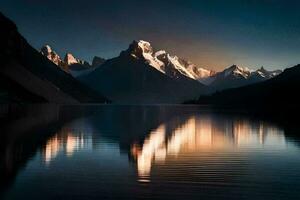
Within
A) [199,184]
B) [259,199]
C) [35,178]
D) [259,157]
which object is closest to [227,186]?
[199,184]

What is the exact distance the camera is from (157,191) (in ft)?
105

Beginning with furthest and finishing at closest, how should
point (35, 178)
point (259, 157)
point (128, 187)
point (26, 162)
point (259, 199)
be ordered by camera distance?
point (259, 157) → point (26, 162) → point (35, 178) → point (128, 187) → point (259, 199)

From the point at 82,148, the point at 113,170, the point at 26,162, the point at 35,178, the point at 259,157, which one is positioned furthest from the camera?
the point at 82,148

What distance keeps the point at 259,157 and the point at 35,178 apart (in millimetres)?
28523

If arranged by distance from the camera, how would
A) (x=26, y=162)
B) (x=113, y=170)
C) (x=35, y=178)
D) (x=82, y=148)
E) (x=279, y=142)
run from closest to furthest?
(x=35, y=178) → (x=113, y=170) → (x=26, y=162) → (x=82, y=148) → (x=279, y=142)

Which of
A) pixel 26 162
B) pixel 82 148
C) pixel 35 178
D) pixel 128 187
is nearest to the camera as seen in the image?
pixel 128 187

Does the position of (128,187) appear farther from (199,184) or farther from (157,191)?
(199,184)

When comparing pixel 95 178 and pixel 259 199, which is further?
pixel 95 178

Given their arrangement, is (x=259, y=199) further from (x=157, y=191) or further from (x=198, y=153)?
(x=198, y=153)

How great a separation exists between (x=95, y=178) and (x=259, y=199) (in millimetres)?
14053

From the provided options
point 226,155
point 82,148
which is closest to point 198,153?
point 226,155

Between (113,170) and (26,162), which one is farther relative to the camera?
(26,162)

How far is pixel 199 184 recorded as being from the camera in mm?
34781

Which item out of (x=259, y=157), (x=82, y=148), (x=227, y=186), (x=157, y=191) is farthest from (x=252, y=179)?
(x=82, y=148)
